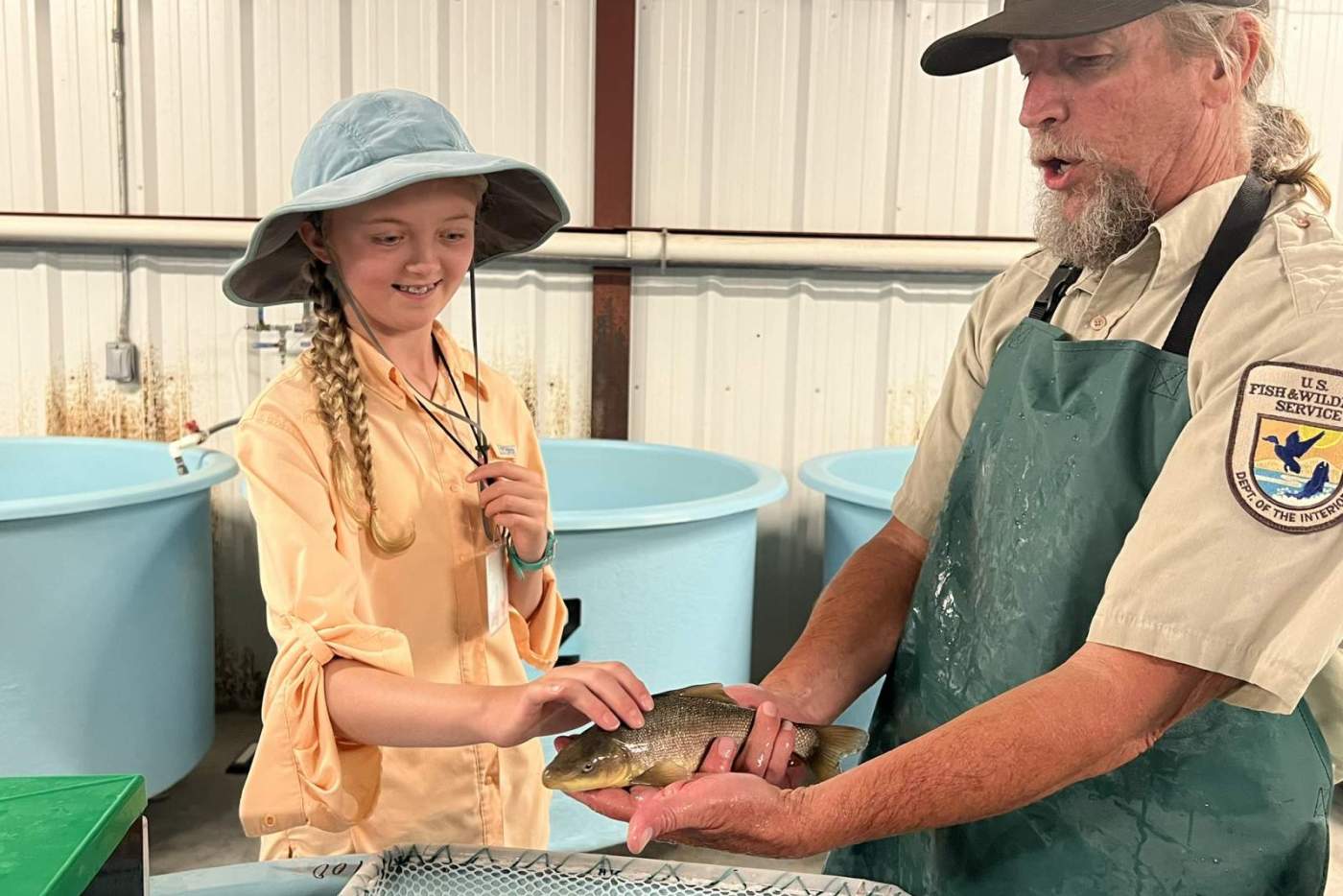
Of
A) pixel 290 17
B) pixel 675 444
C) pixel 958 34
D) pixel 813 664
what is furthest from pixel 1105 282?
pixel 290 17

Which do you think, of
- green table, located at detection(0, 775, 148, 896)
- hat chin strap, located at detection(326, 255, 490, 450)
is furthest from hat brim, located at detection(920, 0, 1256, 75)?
green table, located at detection(0, 775, 148, 896)

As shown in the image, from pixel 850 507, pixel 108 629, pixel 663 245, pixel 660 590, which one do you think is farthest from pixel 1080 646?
pixel 663 245

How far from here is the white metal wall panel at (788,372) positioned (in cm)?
404

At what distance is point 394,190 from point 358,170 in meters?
0.05

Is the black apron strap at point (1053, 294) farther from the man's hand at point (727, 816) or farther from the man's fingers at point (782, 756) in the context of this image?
the man's hand at point (727, 816)

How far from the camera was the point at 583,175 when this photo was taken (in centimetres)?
398

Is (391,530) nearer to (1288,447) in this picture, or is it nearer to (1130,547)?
(1130,547)

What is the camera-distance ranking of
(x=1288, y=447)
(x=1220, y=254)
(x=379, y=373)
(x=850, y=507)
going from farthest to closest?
1. (x=850, y=507)
2. (x=379, y=373)
3. (x=1220, y=254)
4. (x=1288, y=447)

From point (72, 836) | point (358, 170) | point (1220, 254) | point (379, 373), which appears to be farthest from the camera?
point (379, 373)

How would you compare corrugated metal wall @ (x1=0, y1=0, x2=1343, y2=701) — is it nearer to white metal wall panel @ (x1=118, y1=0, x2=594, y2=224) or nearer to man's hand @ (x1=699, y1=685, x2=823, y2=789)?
white metal wall panel @ (x1=118, y1=0, x2=594, y2=224)

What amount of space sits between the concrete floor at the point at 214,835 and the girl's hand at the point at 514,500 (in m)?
1.65

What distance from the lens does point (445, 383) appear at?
1.75 m

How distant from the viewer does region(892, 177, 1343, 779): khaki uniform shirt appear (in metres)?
1.10

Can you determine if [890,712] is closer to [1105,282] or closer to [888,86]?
[1105,282]
